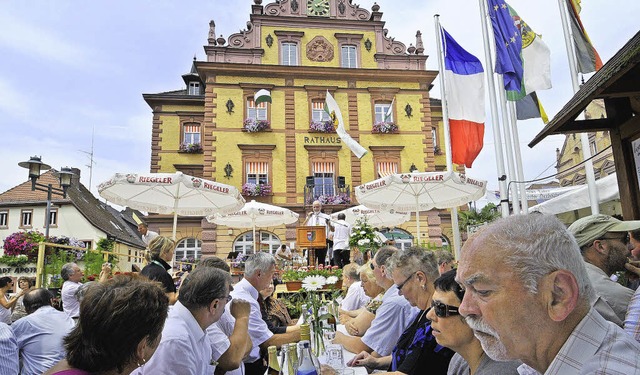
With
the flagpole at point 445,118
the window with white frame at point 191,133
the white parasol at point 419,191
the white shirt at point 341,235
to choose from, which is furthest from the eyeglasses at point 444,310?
the window with white frame at point 191,133

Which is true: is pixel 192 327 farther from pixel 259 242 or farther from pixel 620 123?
pixel 259 242

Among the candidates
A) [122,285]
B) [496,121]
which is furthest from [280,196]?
[122,285]

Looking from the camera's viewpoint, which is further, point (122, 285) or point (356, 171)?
point (356, 171)

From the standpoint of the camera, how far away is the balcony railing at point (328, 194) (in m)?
21.3

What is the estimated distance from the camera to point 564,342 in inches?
48.1

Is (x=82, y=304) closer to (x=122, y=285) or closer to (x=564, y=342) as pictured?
(x=122, y=285)

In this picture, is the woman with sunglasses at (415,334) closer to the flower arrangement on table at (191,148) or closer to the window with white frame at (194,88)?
the flower arrangement on table at (191,148)

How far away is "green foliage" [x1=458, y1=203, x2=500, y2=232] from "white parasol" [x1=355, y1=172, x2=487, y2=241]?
20228mm

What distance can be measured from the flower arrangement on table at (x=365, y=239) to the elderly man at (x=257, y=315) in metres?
4.84

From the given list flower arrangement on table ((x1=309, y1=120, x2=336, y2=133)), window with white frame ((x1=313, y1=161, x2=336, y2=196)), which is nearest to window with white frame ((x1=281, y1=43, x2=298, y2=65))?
flower arrangement on table ((x1=309, y1=120, x2=336, y2=133))

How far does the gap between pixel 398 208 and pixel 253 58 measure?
14.6 metres

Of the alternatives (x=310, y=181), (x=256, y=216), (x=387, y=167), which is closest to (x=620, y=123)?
(x=256, y=216)

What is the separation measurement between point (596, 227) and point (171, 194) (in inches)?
366

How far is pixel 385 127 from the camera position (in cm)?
2269
